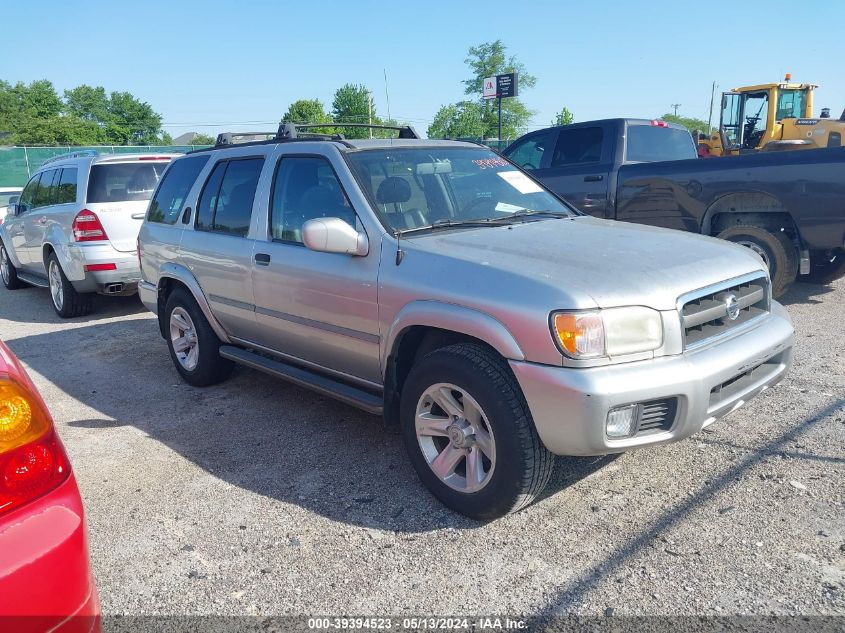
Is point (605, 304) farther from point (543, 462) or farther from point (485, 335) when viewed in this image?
point (543, 462)

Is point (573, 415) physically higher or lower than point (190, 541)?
higher

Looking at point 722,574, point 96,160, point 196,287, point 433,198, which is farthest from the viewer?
point 96,160

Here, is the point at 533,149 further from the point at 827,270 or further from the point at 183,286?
the point at 183,286

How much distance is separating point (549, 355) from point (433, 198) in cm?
153

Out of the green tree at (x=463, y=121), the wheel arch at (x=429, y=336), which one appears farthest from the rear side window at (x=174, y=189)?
the green tree at (x=463, y=121)

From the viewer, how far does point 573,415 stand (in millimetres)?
2740

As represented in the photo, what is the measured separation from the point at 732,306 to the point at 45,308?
842cm

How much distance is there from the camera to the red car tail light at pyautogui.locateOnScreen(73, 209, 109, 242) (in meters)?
7.64

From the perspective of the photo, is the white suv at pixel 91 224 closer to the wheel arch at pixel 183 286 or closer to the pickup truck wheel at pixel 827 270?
the wheel arch at pixel 183 286

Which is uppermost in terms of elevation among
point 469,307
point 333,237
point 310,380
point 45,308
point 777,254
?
point 333,237

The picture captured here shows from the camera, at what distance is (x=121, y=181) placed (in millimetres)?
7902

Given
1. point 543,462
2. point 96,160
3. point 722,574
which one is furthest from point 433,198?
point 96,160

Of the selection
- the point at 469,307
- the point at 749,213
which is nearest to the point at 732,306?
the point at 469,307

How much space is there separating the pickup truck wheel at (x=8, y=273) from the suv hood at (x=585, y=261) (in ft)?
29.0
